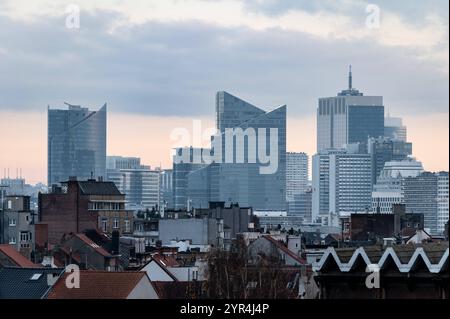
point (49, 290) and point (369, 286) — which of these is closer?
point (369, 286)

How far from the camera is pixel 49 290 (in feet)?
116

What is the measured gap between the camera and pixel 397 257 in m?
22.1

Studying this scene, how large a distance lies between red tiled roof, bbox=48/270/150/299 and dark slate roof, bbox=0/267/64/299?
1.62m

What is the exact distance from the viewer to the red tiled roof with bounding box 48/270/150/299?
30.5 metres

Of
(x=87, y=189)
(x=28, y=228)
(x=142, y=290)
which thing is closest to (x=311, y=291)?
(x=142, y=290)

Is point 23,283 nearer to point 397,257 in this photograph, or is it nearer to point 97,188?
point 397,257

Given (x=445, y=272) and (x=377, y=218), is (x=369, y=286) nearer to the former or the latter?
(x=445, y=272)

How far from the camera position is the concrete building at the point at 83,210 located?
94625 millimetres

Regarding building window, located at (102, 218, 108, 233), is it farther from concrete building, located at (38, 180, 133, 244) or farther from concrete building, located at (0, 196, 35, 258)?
concrete building, located at (0, 196, 35, 258)

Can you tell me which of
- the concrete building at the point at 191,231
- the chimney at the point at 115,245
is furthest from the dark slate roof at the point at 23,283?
the concrete building at the point at 191,231

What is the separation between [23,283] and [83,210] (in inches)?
2293

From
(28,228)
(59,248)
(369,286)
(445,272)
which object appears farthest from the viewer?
(28,228)
